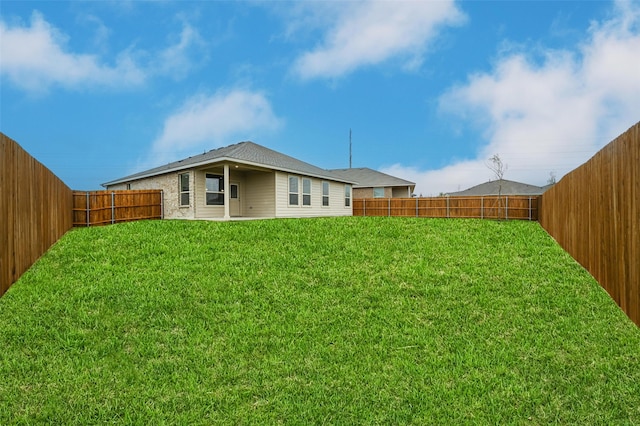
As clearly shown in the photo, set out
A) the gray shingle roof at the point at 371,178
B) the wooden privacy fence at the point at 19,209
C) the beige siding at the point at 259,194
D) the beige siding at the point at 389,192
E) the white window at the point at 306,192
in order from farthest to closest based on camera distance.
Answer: the beige siding at the point at 389,192 → the gray shingle roof at the point at 371,178 → the white window at the point at 306,192 → the beige siding at the point at 259,194 → the wooden privacy fence at the point at 19,209

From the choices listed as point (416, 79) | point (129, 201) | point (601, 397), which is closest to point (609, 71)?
point (416, 79)

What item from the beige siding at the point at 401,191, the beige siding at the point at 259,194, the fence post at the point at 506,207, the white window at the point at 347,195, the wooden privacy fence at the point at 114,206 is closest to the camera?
the wooden privacy fence at the point at 114,206

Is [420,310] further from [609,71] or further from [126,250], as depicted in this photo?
[609,71]

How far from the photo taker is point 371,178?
3108 centimetres

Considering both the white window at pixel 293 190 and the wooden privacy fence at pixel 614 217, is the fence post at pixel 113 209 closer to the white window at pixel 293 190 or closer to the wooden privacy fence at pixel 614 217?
the white window at pixel 293 190

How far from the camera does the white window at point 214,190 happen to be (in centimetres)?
1636

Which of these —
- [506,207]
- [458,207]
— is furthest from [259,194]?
[506,207]

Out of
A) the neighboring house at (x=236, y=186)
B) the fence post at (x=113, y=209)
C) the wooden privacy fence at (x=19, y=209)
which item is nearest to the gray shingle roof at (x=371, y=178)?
the neighboring house at (x=236, y=186)

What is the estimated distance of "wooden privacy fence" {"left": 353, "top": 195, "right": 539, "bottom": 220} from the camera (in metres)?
18.7

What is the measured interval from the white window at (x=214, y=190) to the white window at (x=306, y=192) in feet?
13.8

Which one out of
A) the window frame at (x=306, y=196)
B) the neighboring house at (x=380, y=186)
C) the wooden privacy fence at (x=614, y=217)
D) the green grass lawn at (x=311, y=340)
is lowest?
the green grass lawn at (x=311, y=340)

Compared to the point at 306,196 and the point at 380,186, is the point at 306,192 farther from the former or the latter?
the point at 380,186

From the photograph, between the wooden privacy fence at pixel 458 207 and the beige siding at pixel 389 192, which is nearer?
the wooden privacy fence at pixel 458 207

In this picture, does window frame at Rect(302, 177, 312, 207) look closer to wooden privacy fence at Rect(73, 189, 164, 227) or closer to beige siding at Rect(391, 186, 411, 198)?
wooden privacy fence at Rect(73, 189, 164, 227)
